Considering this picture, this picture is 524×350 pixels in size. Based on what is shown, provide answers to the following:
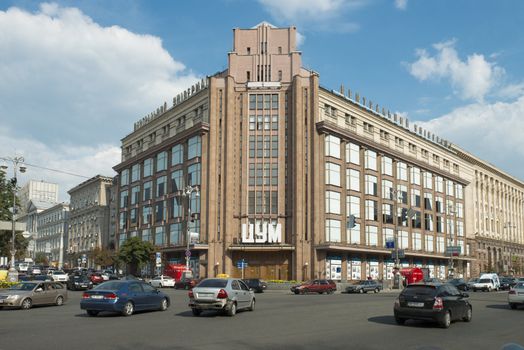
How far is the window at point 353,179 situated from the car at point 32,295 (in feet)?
168

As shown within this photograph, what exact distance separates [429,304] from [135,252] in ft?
190

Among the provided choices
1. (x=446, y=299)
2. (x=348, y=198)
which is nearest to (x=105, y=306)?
(x=446, y=299)

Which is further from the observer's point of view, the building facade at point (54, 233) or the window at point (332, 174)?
the building facade at point (54, 233)

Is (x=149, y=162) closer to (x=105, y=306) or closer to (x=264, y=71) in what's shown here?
(x=264, y=71)

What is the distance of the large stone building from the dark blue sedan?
146 ft

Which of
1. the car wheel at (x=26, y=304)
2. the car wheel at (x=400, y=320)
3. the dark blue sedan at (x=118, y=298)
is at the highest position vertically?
Result: the dark blue sedan at (x=118, y=298)

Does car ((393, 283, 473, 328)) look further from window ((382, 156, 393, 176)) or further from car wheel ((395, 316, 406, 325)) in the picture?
window ((382, 156, 393, 176))

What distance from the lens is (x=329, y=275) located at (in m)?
68.6

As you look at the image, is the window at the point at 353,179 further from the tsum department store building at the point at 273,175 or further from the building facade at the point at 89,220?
the building facade at the point at 89,220

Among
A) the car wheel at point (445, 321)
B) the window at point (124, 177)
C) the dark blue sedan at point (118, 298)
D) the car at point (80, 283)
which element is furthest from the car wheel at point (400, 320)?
the window at point (124, 177)

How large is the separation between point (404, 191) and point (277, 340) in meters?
75.7

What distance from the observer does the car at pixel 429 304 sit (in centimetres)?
1750

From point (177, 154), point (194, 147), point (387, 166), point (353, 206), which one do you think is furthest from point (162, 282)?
point (387, 166)

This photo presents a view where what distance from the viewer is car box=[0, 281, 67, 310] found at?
24031 mm
